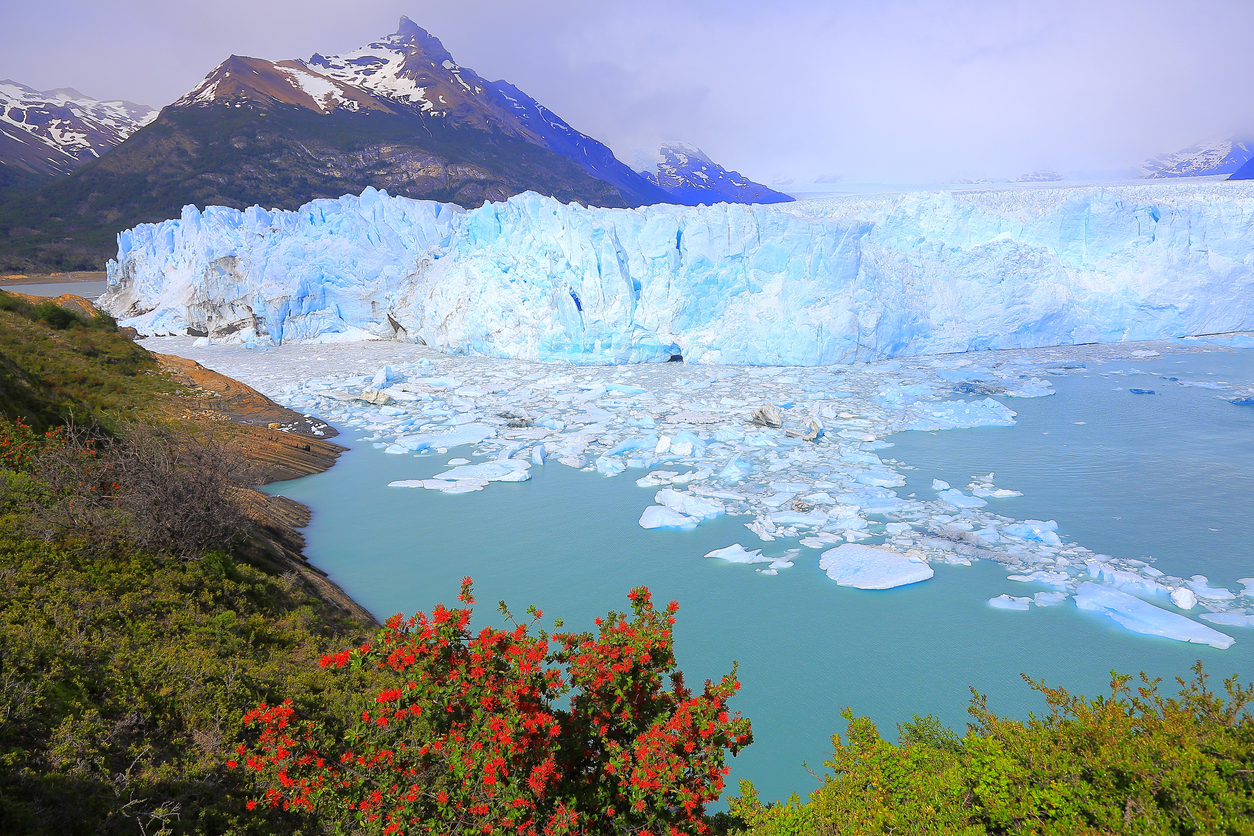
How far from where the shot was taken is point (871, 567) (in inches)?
267

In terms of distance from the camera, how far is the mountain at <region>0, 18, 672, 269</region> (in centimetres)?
5231

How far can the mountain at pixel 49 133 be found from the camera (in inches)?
2726

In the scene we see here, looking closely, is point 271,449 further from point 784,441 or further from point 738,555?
point 784,441

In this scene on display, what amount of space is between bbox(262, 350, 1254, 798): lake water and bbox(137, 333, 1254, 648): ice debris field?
0.23m

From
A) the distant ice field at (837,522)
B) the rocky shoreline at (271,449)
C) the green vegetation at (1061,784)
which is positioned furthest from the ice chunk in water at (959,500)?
the rocky shoreline at (271,449)

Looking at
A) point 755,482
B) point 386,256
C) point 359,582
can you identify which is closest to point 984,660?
point 755,482

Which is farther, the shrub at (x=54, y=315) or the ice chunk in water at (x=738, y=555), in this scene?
the shrub at (x=54, y=315)

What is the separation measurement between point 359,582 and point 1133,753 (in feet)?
22.2

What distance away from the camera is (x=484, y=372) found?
17188 mm

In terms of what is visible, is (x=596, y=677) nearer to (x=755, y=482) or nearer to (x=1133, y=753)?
(x=1133, y=753)

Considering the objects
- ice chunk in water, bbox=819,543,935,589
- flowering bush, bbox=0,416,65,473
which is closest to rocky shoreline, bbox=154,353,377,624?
flowering bush, bbox=0,416,65,473

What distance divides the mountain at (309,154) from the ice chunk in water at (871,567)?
57403 millimetres

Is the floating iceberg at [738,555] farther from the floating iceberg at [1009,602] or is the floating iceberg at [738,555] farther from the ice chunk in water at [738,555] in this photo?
the floating iceberg at [1009,602]

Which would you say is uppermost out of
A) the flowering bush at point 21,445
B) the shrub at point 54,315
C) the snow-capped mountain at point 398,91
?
the snow-capped mountain at point 398,91
